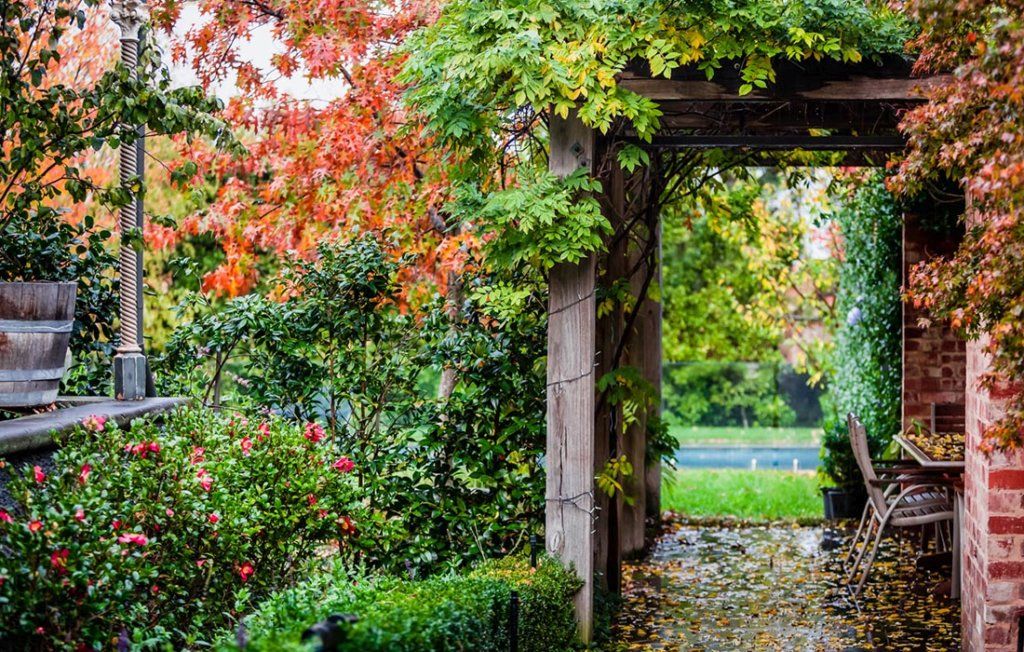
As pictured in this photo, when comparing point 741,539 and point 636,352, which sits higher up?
point 636,352

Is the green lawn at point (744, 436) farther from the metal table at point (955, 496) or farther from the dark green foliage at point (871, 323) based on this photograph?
the metal table at point (955, 496)

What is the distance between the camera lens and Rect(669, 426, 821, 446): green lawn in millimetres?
18797

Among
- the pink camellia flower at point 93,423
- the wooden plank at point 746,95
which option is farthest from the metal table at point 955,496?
the pink camellia flower at point 93,423

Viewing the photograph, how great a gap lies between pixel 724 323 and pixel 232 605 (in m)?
16.1

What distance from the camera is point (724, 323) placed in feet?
66.1

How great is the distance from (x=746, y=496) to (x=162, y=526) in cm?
894

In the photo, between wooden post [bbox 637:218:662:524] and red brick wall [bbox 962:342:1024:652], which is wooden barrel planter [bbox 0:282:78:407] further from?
wooden post [bbox 637:218:662:524]

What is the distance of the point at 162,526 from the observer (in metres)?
4.35

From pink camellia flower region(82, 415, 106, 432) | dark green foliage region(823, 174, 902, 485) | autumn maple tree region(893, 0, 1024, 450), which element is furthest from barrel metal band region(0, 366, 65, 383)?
dark green foliage region(823, 174, 902, 485)

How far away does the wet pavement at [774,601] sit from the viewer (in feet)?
21.7

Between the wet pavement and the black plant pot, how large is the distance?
602 millimetres

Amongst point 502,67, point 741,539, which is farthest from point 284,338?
point 741,539

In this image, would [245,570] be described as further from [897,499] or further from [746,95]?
[897,499]

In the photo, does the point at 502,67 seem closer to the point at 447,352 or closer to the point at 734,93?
the point at 734,93
